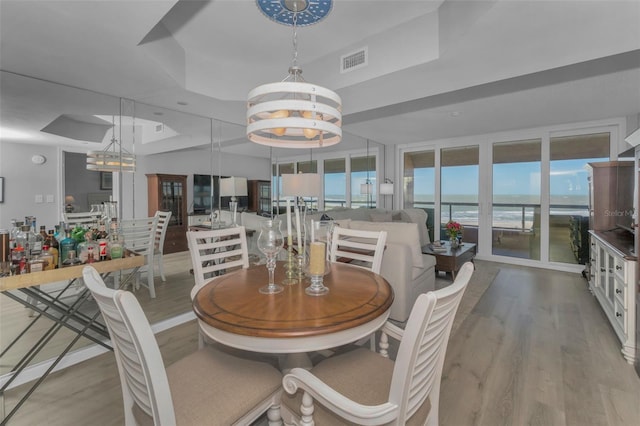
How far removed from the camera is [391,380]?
1.04 metres

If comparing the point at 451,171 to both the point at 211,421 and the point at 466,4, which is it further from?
the point at 211,421

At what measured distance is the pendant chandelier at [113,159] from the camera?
2590mm

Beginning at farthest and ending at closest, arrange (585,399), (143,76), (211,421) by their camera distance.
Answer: (143,76) → (585,399) → (211,421)

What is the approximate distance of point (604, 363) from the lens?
2123mm

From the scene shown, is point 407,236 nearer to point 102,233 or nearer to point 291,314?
point 291,314

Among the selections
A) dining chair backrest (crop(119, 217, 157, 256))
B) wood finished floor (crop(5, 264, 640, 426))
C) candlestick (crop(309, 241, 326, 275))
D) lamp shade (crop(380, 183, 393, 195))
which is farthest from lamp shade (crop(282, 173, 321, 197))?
lamp shade (crop(380, 183, 393, 195))

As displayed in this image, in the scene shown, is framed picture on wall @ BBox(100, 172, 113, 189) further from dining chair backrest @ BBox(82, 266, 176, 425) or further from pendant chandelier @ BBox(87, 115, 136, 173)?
dining chair backrest @ BBox(82, 266, 176, 425)

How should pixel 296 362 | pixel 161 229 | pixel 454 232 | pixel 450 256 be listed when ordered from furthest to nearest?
pixel 454 232 → pixel 450 256 → pixel 161 229 → pixel 296 362

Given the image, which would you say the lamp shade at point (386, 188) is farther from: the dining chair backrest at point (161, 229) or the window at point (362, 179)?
the dining chair backrest at point (161, 229)

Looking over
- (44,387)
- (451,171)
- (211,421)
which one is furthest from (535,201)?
(44,387)

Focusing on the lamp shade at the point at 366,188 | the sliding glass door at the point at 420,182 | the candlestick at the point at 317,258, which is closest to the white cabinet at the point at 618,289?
the candlestick at the point at 317,258

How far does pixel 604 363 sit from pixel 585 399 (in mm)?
602

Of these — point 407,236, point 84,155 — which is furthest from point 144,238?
point 407,236

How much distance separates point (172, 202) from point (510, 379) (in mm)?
3507
